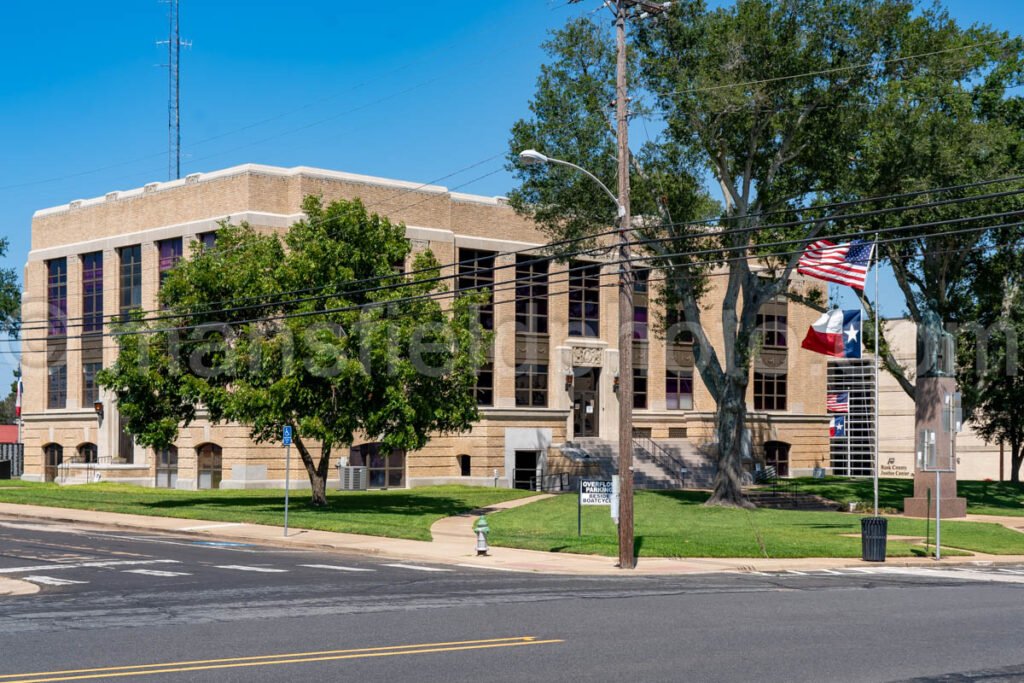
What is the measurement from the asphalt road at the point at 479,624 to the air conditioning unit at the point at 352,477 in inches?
1095

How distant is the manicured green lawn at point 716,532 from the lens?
28.3 m

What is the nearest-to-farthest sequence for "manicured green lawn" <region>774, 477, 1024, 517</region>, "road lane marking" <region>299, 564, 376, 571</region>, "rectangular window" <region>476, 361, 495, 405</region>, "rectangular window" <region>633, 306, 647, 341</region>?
1. "road lane marking" <region>299, 564, 376, 571</region>
2. "manicured green lawn" <region>774, 477, 1024, 517</region>
3. "rectangular window" <region>476, 361, 495, 405</region>
4. "rectangular window" <region>633, 306, 647, 341</region>

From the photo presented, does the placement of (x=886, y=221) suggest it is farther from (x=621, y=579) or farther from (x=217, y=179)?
(x=217, y=179)

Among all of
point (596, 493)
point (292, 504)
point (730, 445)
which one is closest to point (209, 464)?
point (292, 504)

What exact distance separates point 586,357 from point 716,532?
92.5 feet

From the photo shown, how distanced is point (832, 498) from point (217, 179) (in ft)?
95.0

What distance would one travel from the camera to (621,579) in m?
23.0

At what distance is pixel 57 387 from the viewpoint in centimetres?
5988

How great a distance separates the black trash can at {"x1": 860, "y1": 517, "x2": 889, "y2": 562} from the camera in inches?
1071

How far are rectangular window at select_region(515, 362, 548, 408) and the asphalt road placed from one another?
3306 centimetres

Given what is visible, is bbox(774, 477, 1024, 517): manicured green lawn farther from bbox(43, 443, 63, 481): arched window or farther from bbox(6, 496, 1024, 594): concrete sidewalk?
bbox(43, 443, 63, 481): arched window

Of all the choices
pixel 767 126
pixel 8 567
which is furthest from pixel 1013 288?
pixel 8 567

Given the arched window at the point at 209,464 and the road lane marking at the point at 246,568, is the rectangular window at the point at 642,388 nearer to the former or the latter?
the arched window at the point at 209,464

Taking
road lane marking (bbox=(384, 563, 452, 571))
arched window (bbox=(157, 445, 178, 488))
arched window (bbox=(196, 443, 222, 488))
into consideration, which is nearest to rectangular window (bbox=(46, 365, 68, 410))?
arched window (bbox=(157, 445, 178, 488))
